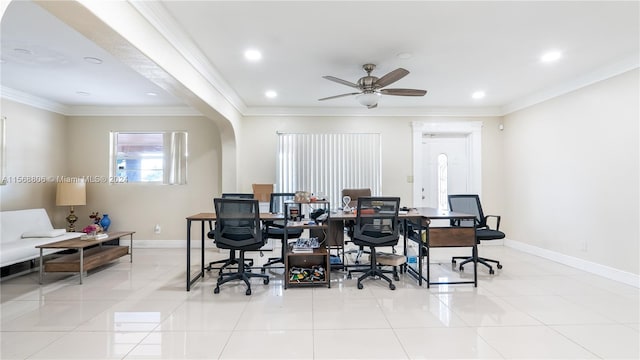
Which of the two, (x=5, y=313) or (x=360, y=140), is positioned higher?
(x=360, y=140)

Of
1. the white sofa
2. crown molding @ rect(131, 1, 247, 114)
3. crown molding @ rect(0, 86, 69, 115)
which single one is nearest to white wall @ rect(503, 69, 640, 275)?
crown molding @ rect(131, 1, 247, 114)

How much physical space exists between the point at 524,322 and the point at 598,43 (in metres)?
2.87

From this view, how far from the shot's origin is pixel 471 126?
225 inches

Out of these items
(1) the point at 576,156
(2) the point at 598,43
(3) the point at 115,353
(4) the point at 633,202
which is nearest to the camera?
(3) the point at 115,353

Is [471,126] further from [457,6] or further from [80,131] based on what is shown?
[80,131]

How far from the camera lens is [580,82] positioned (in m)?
4.04

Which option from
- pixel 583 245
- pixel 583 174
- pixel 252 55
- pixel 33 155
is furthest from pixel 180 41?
pixel 583 245

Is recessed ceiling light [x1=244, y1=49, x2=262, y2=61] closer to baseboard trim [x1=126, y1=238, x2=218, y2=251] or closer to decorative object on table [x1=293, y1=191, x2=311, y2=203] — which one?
decorative object on table [x1=293, y1=191, x2=311, y2=203]

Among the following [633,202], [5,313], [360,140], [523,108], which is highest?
[523,108]

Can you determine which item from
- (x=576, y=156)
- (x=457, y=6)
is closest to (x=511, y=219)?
(x=576, y=156)

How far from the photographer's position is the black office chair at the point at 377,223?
335 centimetres

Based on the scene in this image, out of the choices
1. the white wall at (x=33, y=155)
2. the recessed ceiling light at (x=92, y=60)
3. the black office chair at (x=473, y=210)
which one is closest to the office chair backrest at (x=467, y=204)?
the black office chair at (x=473, y=210)

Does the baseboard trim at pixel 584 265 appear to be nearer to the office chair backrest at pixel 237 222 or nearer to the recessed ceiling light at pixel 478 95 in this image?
the recessed ceiling light at pixel 478 95

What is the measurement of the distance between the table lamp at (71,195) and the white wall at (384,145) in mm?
2637
